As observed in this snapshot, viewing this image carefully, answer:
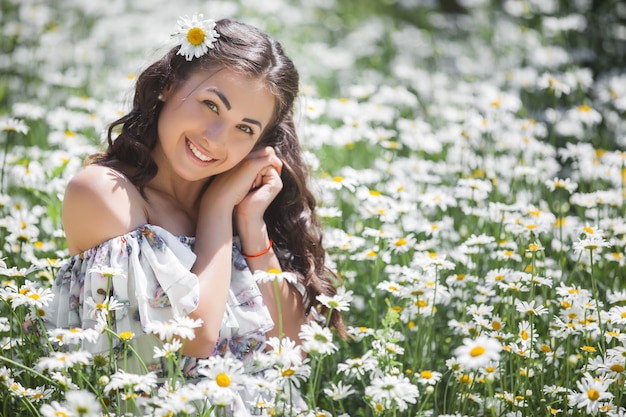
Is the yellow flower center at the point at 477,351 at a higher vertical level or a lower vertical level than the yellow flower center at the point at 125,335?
higher

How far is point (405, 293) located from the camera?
7.28 ft

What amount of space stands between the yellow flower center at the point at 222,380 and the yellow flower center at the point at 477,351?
514mm

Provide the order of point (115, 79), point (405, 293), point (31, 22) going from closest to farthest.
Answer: point (405, 293) → point (115, 79) → point (31, 22)

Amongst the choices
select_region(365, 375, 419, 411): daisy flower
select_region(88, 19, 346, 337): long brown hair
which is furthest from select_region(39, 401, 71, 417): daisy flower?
select_region(88, 19, 346, 337): long brown hair

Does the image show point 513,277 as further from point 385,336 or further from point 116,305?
point 116,305

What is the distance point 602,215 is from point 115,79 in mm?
2829

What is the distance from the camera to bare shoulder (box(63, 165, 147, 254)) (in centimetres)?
197

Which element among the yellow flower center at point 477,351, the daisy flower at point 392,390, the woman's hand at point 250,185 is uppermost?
the woman's hand at point 250,185

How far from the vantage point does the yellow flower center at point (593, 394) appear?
1.80 meters

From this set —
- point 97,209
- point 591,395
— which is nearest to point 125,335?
point 97,209

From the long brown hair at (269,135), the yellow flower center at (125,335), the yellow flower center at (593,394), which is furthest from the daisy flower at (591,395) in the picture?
the yellow flower center at (125,335)

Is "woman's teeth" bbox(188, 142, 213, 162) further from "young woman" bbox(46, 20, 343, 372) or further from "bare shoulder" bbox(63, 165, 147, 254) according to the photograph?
"bare shoulder" bbox(63, 165, 147, 254)

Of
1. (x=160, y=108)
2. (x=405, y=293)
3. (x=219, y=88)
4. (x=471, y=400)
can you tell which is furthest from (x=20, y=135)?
(x=471, y=400)

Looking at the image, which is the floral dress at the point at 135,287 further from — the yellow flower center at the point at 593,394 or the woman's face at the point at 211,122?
the yellow flower center at the point at 593,394
